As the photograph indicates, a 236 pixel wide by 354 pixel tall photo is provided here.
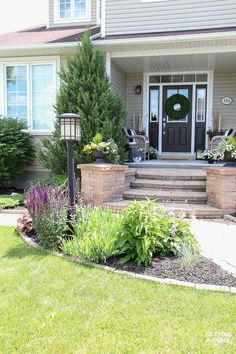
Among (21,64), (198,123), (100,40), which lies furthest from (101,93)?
(198,123)

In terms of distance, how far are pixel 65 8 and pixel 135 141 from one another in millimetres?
5126

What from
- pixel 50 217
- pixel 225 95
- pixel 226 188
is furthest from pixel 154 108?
pixel 50 217

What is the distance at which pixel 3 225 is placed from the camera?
568cm

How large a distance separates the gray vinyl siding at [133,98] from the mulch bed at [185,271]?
750 cm

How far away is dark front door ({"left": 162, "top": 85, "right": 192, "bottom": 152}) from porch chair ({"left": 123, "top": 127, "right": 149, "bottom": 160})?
3.67 ft

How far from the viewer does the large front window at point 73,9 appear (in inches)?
436

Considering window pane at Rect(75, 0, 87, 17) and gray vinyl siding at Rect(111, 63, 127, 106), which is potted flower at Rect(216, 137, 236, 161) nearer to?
gray vinyl siding at Rect(111, 63, 127, 106)

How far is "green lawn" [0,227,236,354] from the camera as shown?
2.31 meters

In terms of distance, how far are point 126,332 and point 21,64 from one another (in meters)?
8.43

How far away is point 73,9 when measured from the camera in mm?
11156

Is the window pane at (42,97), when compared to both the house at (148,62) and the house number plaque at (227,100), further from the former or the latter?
the house number plaque at (227,100)

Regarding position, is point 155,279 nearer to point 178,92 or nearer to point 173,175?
point 173,175

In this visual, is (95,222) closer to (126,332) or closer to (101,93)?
(126,332)

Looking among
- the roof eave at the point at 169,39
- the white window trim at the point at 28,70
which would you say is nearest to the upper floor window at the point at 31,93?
the white window trim at the point at 28,70
